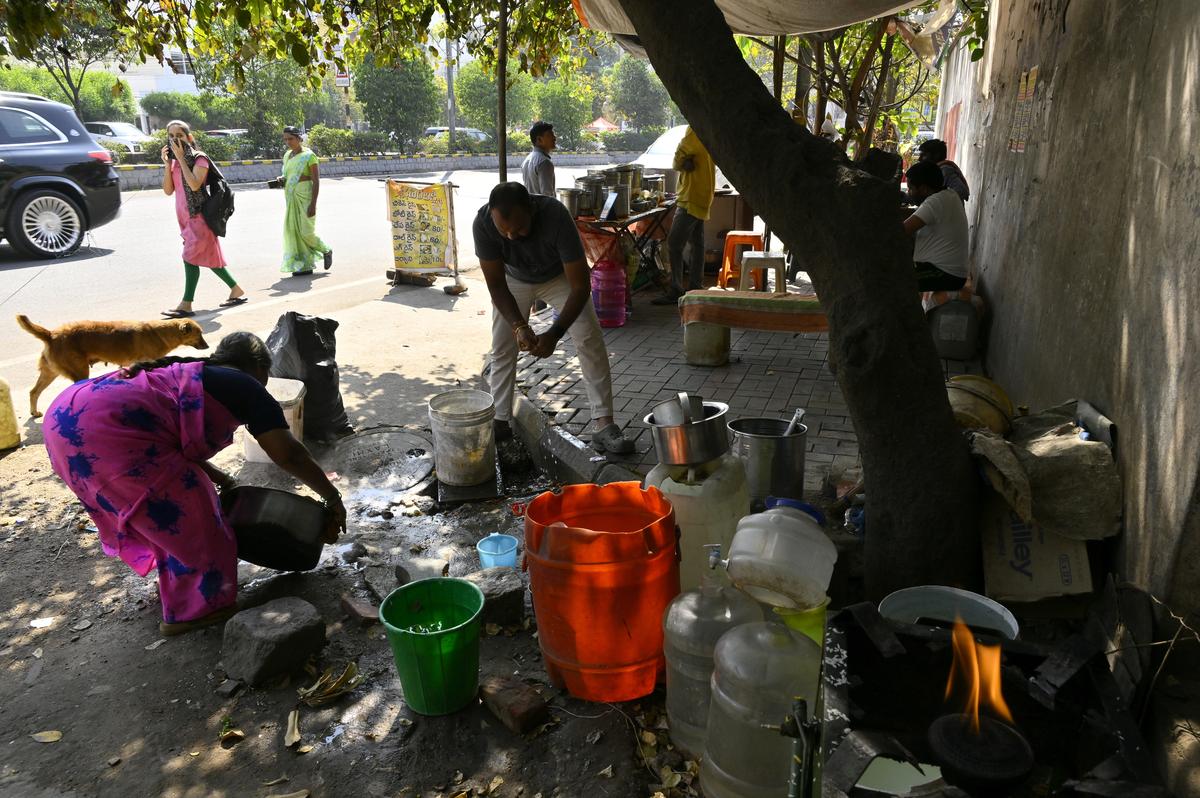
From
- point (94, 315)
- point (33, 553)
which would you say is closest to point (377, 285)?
point (94, 315)

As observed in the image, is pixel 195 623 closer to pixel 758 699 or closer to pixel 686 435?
pixel 686 435

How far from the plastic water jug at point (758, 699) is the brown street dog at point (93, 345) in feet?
17.3

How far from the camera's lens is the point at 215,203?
29.2 ft

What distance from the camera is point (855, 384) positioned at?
2979 mm

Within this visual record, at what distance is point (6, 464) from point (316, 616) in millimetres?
3625

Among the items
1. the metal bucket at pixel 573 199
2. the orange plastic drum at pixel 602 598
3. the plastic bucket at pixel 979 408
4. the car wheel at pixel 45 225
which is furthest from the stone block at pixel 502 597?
the car wheel at pixel 45 225

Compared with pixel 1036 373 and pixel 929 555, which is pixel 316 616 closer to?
pixel 929 555

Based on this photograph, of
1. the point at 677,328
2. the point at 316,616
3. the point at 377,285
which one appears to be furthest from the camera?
the point at 377,285

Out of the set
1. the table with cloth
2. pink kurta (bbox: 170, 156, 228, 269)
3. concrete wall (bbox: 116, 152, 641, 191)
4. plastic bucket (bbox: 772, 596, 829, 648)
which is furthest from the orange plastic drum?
concrete wall (bbox: 116, 152, 641, 191)

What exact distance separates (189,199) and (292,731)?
760cm

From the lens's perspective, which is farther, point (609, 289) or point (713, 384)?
point (609, 289)

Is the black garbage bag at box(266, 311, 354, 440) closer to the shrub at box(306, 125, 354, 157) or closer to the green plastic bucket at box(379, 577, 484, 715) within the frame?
the green plastic bucket at box(379, 577, 484, 715)

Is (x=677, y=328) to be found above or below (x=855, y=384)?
below

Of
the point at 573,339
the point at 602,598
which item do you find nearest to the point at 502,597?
the point at 602,598
